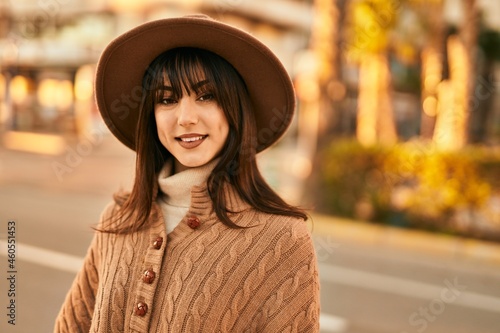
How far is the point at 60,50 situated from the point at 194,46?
2602 centimetres

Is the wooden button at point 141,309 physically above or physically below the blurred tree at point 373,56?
below

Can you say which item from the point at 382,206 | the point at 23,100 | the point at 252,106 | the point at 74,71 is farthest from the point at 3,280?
the point at 74,71

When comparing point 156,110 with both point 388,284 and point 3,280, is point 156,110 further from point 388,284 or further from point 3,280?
point 388,284

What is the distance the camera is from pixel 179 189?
1675mm

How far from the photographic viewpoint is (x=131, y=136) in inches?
76.3

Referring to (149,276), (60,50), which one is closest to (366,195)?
(149,276)

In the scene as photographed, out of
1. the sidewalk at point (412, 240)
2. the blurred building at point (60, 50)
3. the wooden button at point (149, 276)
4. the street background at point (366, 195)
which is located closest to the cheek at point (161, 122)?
the wooden button at point (149, 276)

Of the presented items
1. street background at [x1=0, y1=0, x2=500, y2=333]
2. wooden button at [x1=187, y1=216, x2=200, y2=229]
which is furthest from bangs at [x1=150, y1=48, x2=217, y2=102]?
street background at [x1=0, y1=0, x2=500, y2=333]

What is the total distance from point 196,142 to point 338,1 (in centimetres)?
891

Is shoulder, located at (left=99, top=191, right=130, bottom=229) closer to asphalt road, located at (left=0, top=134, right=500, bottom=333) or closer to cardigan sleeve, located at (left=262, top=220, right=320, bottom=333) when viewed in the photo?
cardigan sleeve, located at (left=262, top=220, right=320, bottom=333)

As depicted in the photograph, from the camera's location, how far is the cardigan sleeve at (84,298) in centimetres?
176

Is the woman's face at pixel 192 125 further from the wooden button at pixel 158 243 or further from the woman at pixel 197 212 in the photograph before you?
the wooden button at pixel 158 243

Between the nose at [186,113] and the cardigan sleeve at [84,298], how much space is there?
44 centimetres

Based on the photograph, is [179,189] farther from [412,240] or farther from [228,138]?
[412,240]
